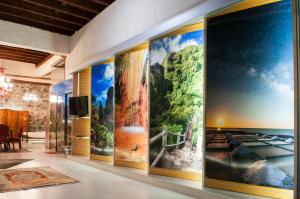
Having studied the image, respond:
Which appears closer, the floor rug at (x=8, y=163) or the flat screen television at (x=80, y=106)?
the floor rug at (x=8, y=163)

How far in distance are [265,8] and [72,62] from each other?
21.1ft

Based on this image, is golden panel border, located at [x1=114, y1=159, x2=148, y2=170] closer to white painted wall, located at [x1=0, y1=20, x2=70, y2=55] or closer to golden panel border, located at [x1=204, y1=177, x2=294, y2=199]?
golden panel border, located at [x1=204, y1=177, x2=294, y2=199]

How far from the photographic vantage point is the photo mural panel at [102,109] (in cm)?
646

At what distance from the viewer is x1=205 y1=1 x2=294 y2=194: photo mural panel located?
3.13 metres

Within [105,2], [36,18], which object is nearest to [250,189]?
[105,2]

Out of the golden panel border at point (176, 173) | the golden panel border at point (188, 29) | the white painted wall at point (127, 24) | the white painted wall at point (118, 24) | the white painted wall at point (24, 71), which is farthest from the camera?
the white painted wall at point (24, 71)

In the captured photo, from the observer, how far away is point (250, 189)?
333 cm

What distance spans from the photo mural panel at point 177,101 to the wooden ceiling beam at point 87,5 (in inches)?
99.1

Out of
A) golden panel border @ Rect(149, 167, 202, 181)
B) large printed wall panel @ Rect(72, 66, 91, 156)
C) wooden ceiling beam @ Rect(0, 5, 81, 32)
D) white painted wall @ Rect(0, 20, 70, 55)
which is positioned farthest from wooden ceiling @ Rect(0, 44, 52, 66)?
golden panel border @ Rect(149, 167, 202, 181)

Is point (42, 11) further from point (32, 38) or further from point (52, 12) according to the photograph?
point (32, 38)

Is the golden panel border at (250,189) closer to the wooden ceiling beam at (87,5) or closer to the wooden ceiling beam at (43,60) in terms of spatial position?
the wooden ceiling beam at (87,5)

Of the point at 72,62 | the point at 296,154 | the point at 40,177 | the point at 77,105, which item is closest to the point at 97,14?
the point at 72,62

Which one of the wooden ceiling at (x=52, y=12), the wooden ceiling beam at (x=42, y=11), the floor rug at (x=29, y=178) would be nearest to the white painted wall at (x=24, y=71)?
the wooden ceiling at (x=52, y=12)

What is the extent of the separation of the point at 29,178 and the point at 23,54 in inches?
296
